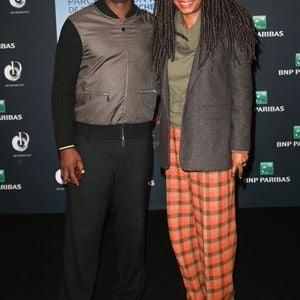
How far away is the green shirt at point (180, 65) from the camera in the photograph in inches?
69.4

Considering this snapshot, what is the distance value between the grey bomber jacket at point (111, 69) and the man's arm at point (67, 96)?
3 cm

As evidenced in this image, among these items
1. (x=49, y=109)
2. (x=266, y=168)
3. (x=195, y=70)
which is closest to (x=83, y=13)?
(x=195, y=70)

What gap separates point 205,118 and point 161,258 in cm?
148

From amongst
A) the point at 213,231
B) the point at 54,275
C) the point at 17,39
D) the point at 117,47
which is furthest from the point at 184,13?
the point at 17,39

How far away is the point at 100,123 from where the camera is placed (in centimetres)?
185

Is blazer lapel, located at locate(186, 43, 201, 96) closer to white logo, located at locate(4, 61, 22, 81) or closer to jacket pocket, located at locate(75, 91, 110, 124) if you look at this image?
jacket pocket, located at locate(75, 91, 110, 124)

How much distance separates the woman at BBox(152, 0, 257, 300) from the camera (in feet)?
5.60

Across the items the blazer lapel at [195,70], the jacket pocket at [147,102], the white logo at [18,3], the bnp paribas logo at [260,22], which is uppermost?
the white logo at [18,3]

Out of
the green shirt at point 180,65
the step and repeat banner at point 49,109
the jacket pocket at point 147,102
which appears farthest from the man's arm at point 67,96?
the step and repeat banner at point 49,109

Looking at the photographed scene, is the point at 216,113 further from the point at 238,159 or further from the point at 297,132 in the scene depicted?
the point at 297,132

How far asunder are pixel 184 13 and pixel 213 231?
0.97 meters

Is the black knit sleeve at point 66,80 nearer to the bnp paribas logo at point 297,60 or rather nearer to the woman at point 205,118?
the woman at point 205,118

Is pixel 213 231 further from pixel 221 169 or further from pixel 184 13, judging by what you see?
pixel 184 13

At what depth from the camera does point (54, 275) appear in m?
2.67
